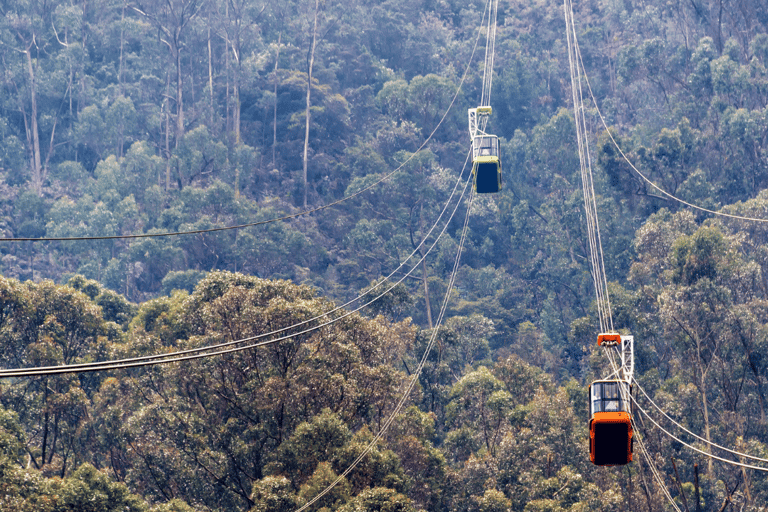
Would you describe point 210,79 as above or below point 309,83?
above

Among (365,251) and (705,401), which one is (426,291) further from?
(705,401)

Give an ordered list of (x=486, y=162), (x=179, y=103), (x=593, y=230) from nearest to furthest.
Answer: (x=486, y=162), (x=593, y=230), (x=179, y=103)

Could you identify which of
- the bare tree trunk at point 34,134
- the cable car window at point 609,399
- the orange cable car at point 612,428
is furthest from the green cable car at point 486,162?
the bare tree trunk at point 34,134

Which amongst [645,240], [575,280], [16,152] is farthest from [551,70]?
[16,152]

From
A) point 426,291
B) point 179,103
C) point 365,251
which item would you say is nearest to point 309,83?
point 179,103

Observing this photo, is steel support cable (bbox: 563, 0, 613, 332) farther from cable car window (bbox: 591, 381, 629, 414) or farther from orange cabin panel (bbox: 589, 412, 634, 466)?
orange cabin panel (bbox: 589, 412, 634, 466)

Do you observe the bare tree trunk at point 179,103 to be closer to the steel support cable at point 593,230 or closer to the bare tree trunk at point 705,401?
the steel support cable at point 593,230

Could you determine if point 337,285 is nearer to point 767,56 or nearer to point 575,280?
point 575,280
